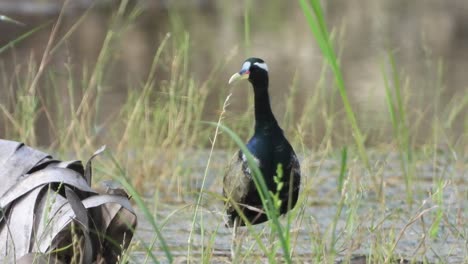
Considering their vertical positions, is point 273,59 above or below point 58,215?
below

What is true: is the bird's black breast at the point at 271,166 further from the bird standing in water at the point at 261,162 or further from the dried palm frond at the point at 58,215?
the dried palm frond at the point at 58,215

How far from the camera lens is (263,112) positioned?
16.0ft

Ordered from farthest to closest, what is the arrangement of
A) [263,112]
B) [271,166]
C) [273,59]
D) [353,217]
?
[273,59], [263,112], [271,166], [353,217]

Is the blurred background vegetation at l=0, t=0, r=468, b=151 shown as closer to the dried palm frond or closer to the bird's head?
the bird's head

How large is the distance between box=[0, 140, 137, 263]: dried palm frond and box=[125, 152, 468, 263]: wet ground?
0.79 feet

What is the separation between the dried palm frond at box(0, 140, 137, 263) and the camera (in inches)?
147

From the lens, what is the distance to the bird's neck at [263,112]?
4.84 meters

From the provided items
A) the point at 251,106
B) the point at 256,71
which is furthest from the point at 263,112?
the point at 251,106

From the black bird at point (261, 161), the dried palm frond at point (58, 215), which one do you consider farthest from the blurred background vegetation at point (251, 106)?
the dried palm frond at point (58, 215)

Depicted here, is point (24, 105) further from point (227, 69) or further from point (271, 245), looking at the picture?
point (227, 69)

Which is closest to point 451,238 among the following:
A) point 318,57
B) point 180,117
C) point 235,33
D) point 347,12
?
point 180,117

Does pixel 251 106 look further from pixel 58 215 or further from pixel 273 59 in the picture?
pixel 273 59

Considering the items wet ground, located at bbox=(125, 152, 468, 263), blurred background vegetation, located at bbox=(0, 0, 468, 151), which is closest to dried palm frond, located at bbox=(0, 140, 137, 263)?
wet ground, located at bbox=(125, 152, 468, 263)

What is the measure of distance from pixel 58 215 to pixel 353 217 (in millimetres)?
952
